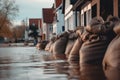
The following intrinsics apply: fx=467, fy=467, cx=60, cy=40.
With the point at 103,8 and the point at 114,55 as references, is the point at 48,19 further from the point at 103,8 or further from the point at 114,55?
the point at 114,55

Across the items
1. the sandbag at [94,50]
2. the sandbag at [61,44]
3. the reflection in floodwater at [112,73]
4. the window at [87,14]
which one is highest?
the window at [87,14]

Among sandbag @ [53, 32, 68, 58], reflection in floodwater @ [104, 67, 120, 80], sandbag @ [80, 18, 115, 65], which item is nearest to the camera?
reflection in floodwater @ [104, 67, 120, 80]

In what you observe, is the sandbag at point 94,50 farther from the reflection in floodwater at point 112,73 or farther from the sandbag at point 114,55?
the reflection in floodwater at point 112,73

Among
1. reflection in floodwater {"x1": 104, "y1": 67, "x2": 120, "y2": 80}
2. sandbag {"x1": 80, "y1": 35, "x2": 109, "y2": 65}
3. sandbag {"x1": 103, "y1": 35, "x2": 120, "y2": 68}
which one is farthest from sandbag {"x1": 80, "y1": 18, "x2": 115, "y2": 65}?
reflection in floodwater {"x1": 104, "y1": 67, "x2": 120, "y2": 80}

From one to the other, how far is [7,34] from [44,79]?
9379 cm

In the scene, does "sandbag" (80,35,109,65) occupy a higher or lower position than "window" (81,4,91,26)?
lower

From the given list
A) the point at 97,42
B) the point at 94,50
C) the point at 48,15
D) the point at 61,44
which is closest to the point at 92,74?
the point at 94,50

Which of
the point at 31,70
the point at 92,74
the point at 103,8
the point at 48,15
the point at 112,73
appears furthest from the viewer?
the point at 48,15

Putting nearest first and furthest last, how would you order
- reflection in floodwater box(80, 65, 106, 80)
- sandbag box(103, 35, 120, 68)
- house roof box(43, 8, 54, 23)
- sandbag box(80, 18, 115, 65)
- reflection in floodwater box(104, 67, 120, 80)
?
reflection in floodwater box(104, 67, 120, 80) → reflection in floodwater box(80, 65, 106, 80) → sandbag box(103, 35, 120, 68) → sandbag box(80, 18, 115, 65) → house roof box(43, 8, 54, 23)

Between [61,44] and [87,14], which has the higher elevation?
[87,14]

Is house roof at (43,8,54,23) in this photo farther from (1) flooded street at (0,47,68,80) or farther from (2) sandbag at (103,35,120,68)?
(2) sandbag at (103,35,120,68)

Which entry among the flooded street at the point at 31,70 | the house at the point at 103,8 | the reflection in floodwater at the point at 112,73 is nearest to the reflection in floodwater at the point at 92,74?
the reflection in floodwater at the point at 112,73

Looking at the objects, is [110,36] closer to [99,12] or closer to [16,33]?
[99,12]

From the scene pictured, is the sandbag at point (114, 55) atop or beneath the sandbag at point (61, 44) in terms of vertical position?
atop
